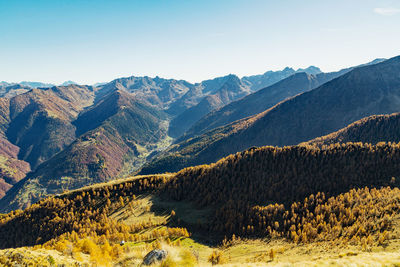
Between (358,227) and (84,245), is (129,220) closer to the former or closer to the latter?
(84,245)

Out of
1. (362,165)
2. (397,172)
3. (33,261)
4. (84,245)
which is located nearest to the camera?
(33,261)

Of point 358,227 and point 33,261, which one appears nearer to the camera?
point 33,261

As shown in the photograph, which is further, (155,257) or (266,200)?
(266,200)

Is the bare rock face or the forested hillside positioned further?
the forested hillside

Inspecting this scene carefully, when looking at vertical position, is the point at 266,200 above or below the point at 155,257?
below

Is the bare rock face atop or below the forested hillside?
atop

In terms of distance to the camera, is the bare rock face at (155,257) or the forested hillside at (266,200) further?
the forested hillside at (266,200)

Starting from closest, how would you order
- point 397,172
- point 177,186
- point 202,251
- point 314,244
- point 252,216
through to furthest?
point 314,244
point 202,251
point 252,216
point 397,172
point 177,186

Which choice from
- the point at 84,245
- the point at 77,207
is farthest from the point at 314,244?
the point at 77,207

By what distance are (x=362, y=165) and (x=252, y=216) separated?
321 ft

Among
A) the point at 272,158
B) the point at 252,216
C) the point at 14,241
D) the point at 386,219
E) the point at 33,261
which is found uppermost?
the point at 33,261

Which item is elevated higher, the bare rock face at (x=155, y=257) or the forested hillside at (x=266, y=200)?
the bare rock face at (x=155, y=257)

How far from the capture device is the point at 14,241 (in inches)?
7298

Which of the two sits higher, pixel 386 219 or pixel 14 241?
pixel 386 219
